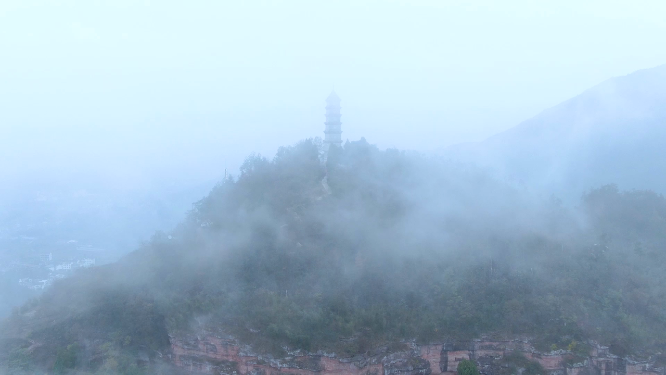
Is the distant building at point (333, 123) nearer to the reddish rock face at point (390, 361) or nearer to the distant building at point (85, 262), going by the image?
the reddish rock face at point (390, 361)

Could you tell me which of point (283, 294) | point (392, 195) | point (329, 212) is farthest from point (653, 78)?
point (283, 294)

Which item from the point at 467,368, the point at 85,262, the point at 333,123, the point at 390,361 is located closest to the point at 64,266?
the point at 85,262

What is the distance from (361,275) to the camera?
16906 mm

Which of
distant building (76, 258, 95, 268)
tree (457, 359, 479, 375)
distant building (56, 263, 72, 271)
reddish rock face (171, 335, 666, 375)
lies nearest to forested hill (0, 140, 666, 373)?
reddish rock face (171, 335, 666, 375)

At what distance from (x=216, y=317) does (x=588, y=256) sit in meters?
13.0

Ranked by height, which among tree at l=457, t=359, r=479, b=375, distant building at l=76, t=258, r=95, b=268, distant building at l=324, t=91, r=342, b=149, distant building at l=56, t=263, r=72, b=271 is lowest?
tree at l=457, t=359, r=479, b=375

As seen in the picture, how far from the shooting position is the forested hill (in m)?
15.4

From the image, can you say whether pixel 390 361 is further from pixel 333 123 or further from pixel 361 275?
pixel 333 123

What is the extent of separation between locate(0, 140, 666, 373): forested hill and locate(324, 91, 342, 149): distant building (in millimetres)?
2552

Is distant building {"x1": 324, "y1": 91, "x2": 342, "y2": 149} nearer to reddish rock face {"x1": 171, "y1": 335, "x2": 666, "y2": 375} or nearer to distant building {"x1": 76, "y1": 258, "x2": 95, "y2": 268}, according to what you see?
reddish rock face {"x1": 171, "y1": 335, "x2": 666, "y2": 375}

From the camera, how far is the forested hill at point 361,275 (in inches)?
605

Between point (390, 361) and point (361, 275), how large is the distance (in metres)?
3.09

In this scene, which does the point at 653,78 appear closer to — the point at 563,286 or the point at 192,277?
the point at 563,286

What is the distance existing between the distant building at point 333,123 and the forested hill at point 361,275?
2552mm
